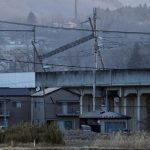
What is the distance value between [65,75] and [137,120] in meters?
8.17

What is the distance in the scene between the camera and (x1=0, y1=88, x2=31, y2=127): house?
5591 centimetres

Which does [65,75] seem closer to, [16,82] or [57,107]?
[57,107]

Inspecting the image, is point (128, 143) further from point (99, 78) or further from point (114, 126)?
point (114, 126)

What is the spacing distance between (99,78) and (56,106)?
1356 centimetres

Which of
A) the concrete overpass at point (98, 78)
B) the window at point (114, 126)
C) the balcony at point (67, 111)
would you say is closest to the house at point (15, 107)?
the balcony at point (67, 111)

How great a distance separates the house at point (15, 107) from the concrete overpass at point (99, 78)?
11.0 meters

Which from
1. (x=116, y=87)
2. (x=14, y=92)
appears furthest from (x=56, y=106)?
(x=116, y=87)

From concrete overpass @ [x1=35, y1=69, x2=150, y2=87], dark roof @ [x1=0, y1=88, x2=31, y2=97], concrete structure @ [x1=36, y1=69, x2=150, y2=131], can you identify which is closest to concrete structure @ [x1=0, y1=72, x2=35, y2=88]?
dark roof @ [x1=0, y1=88, x2=31, y2=97]

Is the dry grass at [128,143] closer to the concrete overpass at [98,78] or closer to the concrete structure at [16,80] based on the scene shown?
the concrete overpass at [98,78]

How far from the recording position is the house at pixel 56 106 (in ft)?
178

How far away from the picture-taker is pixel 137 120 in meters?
46.6

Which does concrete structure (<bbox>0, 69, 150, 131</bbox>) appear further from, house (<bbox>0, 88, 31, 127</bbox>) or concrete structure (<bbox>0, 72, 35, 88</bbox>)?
concrete structure (<bbox>0, 72, 35, 88</bbox>)

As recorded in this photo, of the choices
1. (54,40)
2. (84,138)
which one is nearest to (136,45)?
(54,40)

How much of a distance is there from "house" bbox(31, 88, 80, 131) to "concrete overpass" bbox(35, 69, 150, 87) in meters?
8.76
